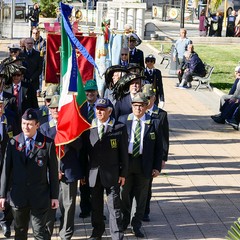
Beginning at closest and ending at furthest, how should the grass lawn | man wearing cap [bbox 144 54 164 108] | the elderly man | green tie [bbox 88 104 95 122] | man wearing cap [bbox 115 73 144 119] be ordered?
green tie [bbox 88 104 95 122]
man wearing cap [bbox 115 73 144 119]
man wearing cap [bbox 144 54 164 108]
the elderly man
the grass lawn

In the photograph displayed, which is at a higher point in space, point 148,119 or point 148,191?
point 148,119

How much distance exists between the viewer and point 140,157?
1084 centimetres

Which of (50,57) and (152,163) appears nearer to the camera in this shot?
(152,163)

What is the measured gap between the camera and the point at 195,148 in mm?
16891

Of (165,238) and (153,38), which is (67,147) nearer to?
(165,238)

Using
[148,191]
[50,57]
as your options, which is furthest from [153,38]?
[148,191]

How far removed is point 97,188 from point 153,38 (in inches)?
1265

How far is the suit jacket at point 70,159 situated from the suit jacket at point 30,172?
2.72 feet

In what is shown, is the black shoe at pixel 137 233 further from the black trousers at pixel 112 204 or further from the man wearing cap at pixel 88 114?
the man wearing cap at pixel 88 114

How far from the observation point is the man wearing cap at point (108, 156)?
10242 mm

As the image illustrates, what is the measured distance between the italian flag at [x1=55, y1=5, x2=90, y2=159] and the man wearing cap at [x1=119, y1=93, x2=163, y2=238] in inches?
32.9

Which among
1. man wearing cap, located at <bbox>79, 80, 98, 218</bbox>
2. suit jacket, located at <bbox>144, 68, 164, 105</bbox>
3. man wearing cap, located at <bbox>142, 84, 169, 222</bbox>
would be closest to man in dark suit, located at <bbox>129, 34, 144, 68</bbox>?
suit jacket, located at <bbox>144, 68, 164, 105</bbox>

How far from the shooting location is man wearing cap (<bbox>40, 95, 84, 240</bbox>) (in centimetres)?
1017

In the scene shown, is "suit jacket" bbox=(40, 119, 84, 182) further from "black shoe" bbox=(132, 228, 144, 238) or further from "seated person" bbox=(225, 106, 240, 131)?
"seated person" bbox=(225, 106, 240, 131)
